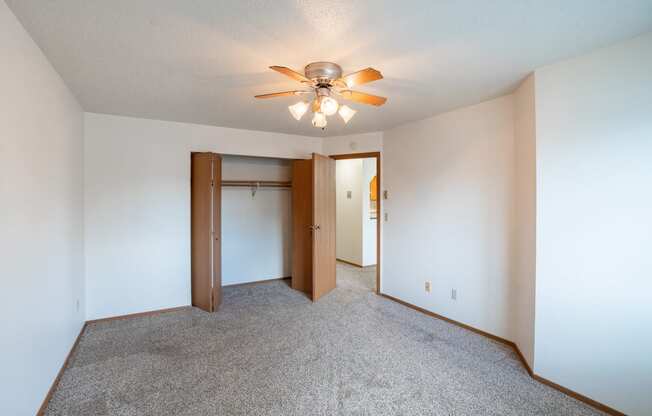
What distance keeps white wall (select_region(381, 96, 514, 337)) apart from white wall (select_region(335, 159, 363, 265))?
183 centimetres

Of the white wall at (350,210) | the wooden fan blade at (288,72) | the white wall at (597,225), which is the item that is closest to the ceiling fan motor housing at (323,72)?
the wooden fan blade at (288,72)

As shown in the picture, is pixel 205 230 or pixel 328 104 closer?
pixel 328 104

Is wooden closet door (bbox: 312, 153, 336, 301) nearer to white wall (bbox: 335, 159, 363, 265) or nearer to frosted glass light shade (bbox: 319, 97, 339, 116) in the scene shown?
white wall (bbox: 335, 159, 363, 265)

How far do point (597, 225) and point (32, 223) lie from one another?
3.64 metres

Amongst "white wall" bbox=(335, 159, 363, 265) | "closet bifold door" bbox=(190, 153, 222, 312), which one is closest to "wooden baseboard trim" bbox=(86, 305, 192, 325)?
"closet bifold door" bbox=(190, 153, 222, 312)

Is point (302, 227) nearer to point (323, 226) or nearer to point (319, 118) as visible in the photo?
point (323, 226)

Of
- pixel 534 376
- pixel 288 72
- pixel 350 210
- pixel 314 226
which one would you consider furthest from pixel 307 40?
pixel 350 210

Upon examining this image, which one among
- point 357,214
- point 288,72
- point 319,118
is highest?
point 288,72

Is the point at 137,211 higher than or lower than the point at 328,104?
lower

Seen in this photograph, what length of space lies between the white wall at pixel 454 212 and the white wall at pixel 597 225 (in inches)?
23.5

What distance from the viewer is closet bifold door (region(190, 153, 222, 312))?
3662mm

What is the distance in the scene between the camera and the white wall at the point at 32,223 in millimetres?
1526

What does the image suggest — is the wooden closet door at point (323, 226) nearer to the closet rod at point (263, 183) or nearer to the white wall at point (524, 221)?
the closet rod at point (263, 183)

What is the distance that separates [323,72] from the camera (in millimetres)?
2105
